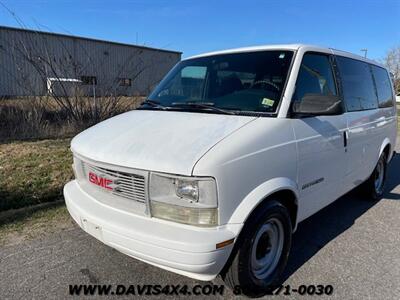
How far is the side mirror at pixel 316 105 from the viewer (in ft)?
9.87

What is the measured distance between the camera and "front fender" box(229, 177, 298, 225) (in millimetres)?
2438

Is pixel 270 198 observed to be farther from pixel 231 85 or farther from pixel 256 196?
pixel 231 85

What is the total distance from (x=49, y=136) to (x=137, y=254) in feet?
22.8

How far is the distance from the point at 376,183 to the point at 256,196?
3.64 m

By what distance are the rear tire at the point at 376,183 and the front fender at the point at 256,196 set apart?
9.58 ft

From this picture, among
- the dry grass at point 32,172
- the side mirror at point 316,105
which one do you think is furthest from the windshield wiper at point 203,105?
the dry grass at point 32,172

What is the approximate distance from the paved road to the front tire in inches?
8.2

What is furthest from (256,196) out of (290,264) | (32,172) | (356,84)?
(32,172)

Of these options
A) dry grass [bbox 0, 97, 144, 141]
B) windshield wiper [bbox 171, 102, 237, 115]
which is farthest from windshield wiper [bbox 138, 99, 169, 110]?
dry grass [bbox 0, 97, 144, 141]

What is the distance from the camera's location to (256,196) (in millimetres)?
2553

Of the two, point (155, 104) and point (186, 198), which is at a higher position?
point (155, 104)

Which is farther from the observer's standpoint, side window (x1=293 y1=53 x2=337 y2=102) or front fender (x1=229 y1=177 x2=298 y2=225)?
side window (x1=293 y1=53 x2=337 y2=102)

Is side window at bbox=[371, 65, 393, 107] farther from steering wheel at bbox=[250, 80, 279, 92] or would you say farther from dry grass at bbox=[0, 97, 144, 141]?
dry grass at bbox=[0, 97, 144, 141]

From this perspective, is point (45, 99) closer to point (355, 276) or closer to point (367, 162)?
point (367, 162)
